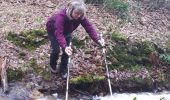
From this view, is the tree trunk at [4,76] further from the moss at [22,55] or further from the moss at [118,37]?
the moss at [118,37]

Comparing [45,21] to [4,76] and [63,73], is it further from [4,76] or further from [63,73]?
→ [4,76]

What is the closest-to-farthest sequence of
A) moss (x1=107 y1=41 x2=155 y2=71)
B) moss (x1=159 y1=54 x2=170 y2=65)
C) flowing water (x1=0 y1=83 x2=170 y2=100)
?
flowing water (x1=0 y1=83 x2=170 y2=100), moss (x1=107 y1=41 x2=155 y2=71), moss (x1=159 y1=54 x2=170 y2=65)

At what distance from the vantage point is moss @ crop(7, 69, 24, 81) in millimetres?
7982

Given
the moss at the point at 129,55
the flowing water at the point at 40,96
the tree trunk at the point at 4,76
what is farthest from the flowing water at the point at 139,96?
the tree trunk at the point at 4,76

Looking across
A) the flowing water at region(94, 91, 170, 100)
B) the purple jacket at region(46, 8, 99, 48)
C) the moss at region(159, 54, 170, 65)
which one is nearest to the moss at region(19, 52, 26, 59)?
the purple jacket at region(46, 8, 99, 48)

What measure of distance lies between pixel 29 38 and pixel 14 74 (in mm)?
1389

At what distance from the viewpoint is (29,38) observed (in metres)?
9.09

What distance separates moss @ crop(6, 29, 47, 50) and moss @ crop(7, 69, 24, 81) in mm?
1003

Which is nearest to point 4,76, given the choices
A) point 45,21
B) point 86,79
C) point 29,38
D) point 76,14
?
point 29,38

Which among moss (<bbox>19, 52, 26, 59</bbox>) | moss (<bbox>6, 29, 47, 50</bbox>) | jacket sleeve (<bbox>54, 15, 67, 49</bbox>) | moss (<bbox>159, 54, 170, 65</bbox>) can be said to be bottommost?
moss (<bbox>159, 54, 170, 65</bbox>)

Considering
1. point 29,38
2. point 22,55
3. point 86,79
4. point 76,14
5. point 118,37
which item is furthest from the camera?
point 118,37

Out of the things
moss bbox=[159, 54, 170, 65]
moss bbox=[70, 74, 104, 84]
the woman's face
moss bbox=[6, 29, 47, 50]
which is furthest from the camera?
moss bbox=[159, 54, 170, 65]

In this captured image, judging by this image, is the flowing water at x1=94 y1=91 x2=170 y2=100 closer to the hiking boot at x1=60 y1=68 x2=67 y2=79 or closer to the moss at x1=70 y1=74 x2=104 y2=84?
the moss at x1=70 y1=74 x2=104 y2=84

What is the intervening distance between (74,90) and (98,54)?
143cm
